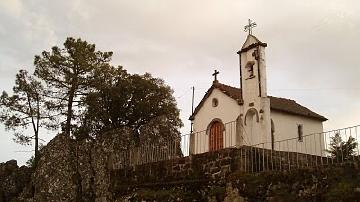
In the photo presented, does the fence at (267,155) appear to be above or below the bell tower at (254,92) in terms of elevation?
below

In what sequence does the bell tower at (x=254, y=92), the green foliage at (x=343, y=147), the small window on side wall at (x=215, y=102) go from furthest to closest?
the small window on side wall at (x=215, y=102) < the bell tower at (x=254, y=92) < the green foliage at (x=343, y=147)

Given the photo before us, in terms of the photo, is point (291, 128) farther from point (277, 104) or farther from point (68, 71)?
point (68, 71)

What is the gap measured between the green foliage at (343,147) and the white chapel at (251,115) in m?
7.27

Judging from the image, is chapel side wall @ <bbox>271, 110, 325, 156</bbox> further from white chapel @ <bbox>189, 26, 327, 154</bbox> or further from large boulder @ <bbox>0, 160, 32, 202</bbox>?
large boulder @ <bbox>0, 160, 32, 202</bbox>

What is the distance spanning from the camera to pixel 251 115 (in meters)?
23.0

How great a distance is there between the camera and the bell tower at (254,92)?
21.6 meters

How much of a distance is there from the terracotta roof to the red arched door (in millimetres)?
1792

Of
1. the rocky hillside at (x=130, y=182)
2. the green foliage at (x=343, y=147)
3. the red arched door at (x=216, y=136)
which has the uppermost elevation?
the red arched door at (x=216, y=136)

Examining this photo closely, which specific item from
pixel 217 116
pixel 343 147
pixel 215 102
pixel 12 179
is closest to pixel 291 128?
pixel 217 116

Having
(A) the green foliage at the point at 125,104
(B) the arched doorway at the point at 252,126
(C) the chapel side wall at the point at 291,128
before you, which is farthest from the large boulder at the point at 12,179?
(C) the chapel side wall at the point at 291,128

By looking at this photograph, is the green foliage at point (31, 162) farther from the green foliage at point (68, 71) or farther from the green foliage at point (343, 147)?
the green foliage at point (343, 147)

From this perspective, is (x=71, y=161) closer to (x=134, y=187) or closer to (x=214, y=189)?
(x=134, y=187)

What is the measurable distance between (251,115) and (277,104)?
12.2ft

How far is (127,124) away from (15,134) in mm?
6051
